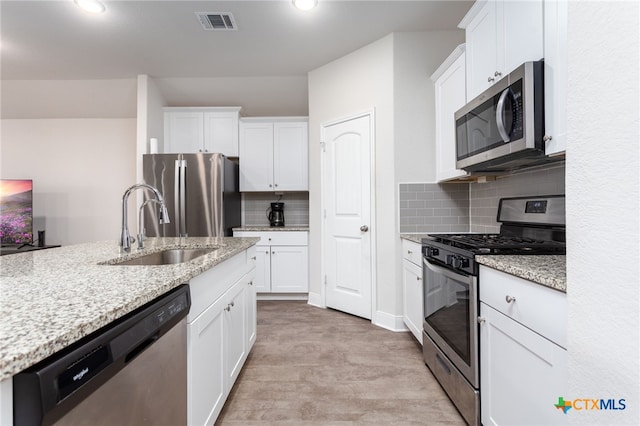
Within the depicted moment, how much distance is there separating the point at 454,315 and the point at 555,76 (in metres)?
1.21

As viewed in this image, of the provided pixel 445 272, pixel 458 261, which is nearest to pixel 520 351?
pixel 458 261

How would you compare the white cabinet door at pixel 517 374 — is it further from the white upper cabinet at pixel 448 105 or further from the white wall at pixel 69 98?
the white wall at pixel 69 98

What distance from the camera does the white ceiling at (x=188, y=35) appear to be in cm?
251

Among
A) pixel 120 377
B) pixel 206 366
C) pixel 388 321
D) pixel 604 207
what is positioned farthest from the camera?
pixel 388 321

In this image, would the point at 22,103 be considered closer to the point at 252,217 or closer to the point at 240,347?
the point at 252,217

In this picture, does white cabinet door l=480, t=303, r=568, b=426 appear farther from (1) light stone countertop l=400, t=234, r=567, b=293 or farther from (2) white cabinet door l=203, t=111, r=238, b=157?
(2) white cabinet door l=203, t=111, r=238, b=157

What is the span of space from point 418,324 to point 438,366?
47cm

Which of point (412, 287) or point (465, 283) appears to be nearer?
point (465, 283)

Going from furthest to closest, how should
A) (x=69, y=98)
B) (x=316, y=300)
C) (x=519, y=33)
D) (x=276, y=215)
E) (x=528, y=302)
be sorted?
(x=276, y=215) < (x=69, y=98) < (x=316, y=300) < (x=519, y=33) < (x=528, y=302)

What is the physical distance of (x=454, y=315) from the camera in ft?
5.30

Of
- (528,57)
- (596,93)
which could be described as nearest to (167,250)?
(596,93)

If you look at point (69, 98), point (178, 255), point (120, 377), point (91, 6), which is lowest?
point (120, 377)

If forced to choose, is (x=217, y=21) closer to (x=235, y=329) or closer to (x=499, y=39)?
(x=499, y=39)

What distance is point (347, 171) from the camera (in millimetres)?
3191
